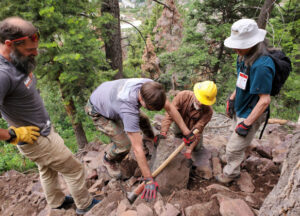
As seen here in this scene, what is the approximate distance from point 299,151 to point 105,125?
2608 mm

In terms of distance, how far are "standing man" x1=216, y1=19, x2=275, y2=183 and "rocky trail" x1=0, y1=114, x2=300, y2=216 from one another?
51 centimetres

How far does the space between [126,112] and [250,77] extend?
1668mm

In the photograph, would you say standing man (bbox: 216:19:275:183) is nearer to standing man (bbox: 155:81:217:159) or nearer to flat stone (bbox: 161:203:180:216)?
standing man (bbox: 155:81:217:159)

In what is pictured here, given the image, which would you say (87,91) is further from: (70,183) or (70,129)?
(70,129)

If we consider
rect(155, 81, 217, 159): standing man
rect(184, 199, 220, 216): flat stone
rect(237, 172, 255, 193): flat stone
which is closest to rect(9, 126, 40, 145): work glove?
rect(155, 81, 217, 159): standing man

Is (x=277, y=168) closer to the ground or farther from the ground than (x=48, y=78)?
closer to the ground

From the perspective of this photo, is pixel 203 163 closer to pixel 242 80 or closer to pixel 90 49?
pixel 242 80

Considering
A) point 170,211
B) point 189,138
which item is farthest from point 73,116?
point 170,211

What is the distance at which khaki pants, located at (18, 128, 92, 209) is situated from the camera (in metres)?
2.44

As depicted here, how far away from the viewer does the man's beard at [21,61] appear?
1986 millimetres

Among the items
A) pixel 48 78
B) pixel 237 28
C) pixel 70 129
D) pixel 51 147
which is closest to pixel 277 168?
pixel 237 28

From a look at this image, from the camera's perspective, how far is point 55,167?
2.62m

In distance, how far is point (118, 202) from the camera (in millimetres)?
2717

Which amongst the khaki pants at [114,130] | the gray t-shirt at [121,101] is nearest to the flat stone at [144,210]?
the gray t-shirt at [121,101]
